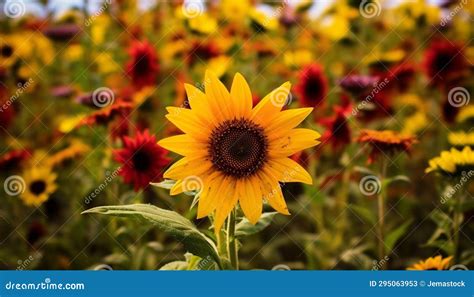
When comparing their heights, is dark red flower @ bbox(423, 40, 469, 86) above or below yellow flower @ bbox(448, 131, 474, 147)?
above

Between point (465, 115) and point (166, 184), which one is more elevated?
point (465, 115)

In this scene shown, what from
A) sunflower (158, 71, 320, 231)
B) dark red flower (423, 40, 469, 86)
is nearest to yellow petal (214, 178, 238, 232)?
sunflower (158, 71, 320, 231)

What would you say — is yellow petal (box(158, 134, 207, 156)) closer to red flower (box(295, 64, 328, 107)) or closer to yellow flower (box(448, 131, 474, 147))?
yellow flower (box(448, 131, 474, 147))

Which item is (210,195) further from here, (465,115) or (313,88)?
(465,115)

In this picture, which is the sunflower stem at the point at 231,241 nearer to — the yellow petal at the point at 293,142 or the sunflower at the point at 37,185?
the yellow petal at the point at 293,142

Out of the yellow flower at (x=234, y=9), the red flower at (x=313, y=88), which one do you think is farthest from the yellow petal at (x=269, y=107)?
the yellow flower at (x=234, y=9)

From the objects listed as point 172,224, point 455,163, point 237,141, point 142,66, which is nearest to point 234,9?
point 142,66

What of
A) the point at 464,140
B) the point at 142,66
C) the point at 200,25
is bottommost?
the point at 464,140
